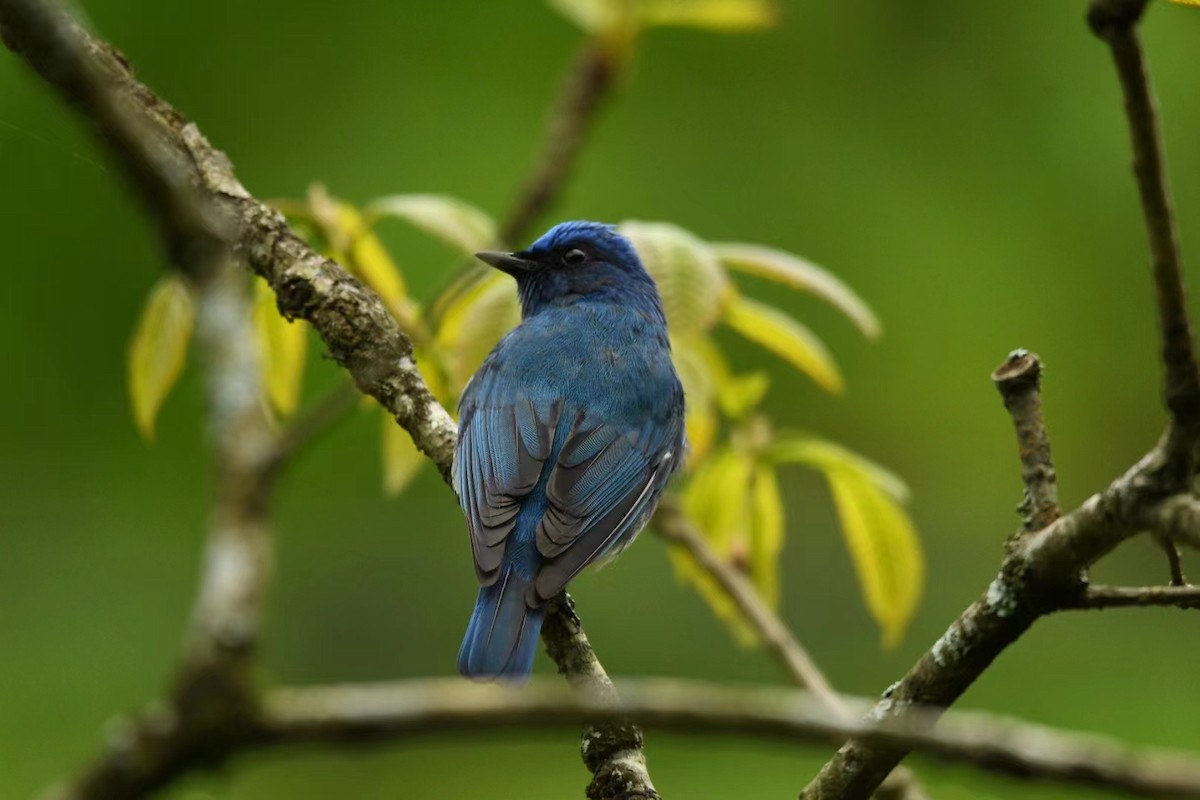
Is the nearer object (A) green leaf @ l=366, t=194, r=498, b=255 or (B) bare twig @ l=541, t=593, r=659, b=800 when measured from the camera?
(B) bare twig @ l=541, t=593, r=659, b=800

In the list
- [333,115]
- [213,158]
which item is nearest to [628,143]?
[333,115]

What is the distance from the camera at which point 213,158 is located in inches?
129

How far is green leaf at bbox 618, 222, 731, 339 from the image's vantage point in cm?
307

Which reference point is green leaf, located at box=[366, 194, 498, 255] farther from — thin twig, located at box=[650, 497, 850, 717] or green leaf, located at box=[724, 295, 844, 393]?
thin twig, located at box=[650, 497, 850, 717]

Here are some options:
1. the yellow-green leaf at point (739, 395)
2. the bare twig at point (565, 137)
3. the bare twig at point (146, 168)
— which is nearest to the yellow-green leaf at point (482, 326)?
the yellow-green leaf at point (739, 395)

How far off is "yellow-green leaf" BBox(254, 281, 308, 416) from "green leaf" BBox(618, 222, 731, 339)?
2.84 ft

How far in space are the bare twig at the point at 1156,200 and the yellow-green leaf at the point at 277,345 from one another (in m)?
2.17

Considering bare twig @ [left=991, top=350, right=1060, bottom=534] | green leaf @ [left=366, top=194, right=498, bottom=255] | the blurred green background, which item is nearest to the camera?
bare twig @ [left=991, top=350, right=1060, bottom=534]

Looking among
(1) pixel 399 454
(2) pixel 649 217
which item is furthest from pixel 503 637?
(2) pixel 649 217

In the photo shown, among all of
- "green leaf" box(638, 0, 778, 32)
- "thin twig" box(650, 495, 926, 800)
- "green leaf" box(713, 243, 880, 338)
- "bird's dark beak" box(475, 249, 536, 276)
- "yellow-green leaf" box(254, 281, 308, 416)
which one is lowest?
"thin twig" box(650, 495, 926, 800)

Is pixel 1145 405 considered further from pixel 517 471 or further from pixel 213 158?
pixel 213 158

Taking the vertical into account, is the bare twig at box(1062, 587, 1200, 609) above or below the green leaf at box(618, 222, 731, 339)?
below

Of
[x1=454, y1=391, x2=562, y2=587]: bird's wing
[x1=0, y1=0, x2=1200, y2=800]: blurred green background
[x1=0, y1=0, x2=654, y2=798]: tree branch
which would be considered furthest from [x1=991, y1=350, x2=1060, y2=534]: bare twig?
[x1=0, y1=0, x2=1200, y2=800]: blurred green background

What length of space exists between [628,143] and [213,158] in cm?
443
